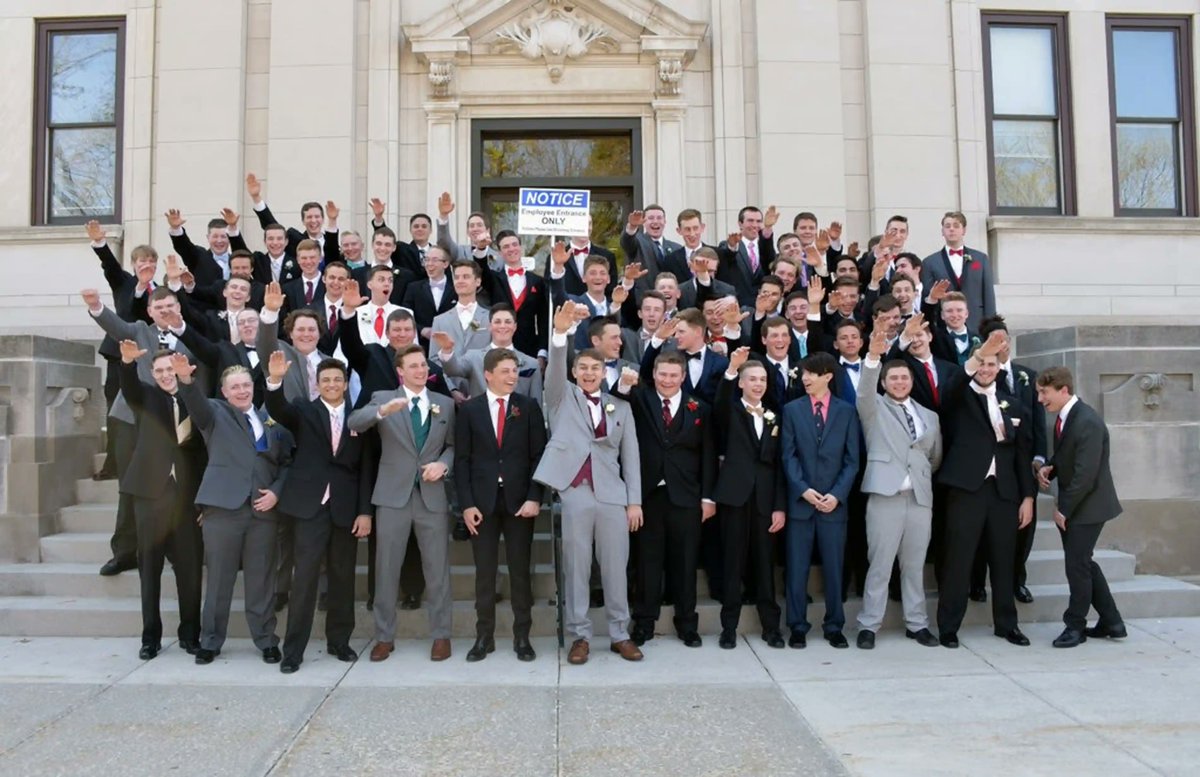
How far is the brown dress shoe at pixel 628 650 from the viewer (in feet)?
22.2

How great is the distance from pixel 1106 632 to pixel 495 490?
181 inches

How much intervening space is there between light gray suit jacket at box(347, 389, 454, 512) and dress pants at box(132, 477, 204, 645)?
1362 millimetres

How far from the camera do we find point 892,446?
288 inches

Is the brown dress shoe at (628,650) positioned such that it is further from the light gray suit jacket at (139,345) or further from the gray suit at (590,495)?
the light gray suit jacket at (139,345)

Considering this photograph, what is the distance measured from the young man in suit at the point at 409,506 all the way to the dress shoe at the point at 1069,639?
4.32 meters

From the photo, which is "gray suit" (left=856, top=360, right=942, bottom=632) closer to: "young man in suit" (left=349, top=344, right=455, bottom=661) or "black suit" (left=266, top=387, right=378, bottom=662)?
"young man in suit" (left=349, top=344, right=455, bottom=661)

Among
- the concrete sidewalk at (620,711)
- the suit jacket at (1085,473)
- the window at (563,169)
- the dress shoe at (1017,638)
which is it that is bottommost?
the concrete sidewalk at (620,711)

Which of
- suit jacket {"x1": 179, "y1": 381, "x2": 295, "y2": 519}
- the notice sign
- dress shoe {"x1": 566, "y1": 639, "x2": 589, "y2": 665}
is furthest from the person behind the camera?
the notice sign

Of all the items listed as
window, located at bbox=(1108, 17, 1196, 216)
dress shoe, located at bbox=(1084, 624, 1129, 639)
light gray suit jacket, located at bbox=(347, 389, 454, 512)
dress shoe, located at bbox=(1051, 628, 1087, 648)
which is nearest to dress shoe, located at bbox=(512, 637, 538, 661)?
light gray suit jacket, located at bbox=(347, 389, 454, 512)

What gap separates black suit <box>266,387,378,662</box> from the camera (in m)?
6.80

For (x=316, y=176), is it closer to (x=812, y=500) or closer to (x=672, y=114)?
(x=672, y=114)

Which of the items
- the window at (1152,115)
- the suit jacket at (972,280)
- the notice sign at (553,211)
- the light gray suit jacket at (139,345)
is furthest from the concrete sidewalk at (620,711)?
the window at (1152,115)

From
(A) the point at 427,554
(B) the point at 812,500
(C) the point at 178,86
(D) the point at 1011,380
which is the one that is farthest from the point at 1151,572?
(C) the point at 178,86

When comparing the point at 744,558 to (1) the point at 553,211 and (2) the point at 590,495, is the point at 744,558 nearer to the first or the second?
(2) the point at 590,495
